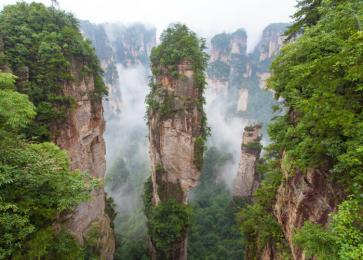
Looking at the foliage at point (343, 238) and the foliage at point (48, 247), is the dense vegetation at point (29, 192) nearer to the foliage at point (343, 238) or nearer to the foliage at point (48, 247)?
the foliage at point (48, 247)

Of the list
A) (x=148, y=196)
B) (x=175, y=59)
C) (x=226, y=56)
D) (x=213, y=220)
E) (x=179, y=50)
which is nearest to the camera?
(x=179, y=50)

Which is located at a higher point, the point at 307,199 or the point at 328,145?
the point at 328,145

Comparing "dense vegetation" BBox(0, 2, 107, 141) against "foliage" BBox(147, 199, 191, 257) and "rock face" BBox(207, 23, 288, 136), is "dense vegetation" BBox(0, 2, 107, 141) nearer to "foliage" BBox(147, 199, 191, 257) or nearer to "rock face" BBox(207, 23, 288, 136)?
"foliage" BBox(147, 199, 191, 257)

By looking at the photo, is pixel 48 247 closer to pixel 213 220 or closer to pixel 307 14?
pixel 307 14

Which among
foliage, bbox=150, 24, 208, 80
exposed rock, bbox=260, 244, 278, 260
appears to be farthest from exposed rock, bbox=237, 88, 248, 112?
exposed rock, bbox=260, 244, 278, 260

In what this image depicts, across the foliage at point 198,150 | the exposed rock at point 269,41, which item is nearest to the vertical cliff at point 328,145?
the foliage at point 198,150

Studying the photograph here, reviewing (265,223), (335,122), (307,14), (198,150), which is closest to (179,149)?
(198,150)
